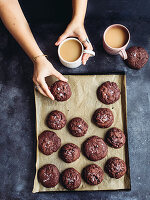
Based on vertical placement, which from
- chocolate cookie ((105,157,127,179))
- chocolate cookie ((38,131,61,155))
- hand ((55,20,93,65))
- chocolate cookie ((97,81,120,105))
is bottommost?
chocolate cookie ((105,157,127,179))

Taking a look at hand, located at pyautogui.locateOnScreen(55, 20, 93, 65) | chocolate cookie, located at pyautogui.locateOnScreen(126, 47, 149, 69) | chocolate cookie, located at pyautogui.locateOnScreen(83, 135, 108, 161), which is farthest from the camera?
chocolate cookie, located at pyautogui.locateOnScreen(126, 47, 149, 69)

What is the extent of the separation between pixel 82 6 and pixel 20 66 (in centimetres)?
77

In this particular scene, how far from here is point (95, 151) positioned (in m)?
1.77

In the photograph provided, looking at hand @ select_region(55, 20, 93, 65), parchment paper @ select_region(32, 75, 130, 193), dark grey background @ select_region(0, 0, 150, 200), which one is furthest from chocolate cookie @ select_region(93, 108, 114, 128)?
hand @ select_region(55, 20, 93, 65)

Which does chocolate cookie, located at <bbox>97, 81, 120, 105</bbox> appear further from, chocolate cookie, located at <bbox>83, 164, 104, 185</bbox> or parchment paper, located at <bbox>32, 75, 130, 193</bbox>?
chocolate cookie, located at <bbox>83, 164, 104, 185</bbox>

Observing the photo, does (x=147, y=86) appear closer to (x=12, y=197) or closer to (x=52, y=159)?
(x=52, y=159)

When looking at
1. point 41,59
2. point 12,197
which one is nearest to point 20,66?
point 41,59

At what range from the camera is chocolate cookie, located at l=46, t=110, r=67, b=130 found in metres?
1.79

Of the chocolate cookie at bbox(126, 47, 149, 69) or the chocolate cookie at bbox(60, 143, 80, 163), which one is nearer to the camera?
the chocolate cookie at bbox(60, 143, 80, 163)

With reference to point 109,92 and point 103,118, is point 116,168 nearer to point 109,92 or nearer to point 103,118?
point 103,118

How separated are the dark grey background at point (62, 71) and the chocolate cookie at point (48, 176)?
0.14 metres

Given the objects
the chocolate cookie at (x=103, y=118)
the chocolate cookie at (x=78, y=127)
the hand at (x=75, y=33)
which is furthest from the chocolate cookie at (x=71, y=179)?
the hand at (x=75, y=33)

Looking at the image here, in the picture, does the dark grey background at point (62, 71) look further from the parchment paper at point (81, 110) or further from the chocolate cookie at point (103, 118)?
the chocolate cookie at point (103, 118)

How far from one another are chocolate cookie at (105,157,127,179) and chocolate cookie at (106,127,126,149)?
115 millimetres
